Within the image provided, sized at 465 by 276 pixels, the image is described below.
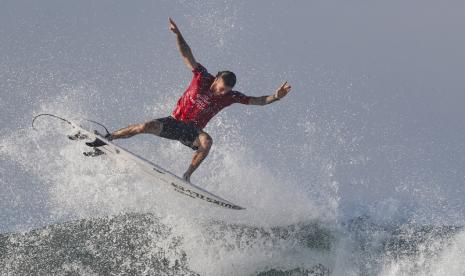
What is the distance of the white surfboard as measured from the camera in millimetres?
10234

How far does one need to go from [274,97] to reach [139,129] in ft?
7.99

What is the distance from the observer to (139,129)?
996 cm

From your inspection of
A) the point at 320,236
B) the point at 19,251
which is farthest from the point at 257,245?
the point at 19,251

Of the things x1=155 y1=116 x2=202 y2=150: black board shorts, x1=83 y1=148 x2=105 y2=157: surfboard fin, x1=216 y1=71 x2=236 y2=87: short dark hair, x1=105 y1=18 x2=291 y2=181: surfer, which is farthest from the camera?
x1=83 y1=148 x2=105 y2=157: surfboard fin

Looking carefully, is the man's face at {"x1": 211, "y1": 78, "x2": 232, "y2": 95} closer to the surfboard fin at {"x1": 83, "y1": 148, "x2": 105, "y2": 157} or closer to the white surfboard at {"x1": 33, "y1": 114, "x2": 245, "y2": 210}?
the white surfboard at {"x1": 33, "y1": 114, "x2": 245, "y2": 210}

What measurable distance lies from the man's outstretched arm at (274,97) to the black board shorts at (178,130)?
3.77 feet

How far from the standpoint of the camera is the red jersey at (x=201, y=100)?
1033 centimetres

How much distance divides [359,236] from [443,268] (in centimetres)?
227

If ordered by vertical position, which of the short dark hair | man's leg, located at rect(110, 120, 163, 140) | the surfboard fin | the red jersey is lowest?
the surfboard fin

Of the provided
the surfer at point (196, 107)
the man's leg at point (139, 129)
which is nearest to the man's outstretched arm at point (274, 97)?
the surfer at point (196, 107)

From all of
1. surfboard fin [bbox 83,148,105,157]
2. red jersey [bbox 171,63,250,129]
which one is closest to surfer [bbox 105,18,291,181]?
red jersey [bbox 171,63,250,129]

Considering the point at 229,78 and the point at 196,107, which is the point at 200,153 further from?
the point at 229,78

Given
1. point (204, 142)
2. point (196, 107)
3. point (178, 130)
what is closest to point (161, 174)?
point (178, 130)

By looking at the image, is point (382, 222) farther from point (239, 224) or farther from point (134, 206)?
point (134, 206)
